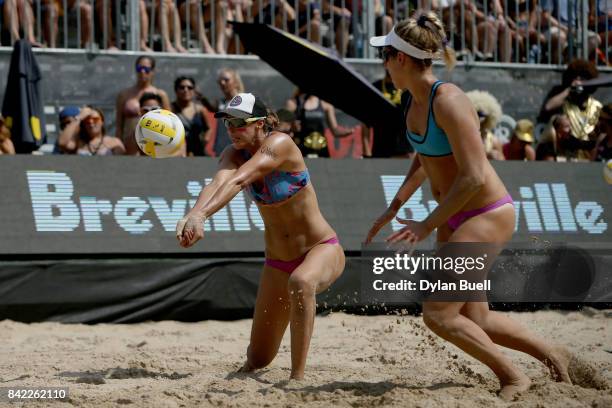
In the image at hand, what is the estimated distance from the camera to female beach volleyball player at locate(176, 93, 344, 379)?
17.8ft

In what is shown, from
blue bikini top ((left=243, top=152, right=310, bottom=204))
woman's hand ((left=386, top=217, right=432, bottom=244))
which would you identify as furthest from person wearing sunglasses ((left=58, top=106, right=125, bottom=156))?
woman's hand ((left=386, top=217, right=432, bottom=244))

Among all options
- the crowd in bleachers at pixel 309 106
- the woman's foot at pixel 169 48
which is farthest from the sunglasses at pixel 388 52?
the woman's foot at pixel 169 48

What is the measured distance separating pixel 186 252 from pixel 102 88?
3.25 meters

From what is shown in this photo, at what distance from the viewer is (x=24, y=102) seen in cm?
989

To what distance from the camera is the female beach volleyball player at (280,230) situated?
543cm

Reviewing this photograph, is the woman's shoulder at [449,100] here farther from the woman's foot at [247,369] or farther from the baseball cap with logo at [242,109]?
the woman's foot at [247,369]

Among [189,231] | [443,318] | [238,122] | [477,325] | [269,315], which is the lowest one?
[269,315]

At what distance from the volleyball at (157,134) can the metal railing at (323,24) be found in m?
5.49

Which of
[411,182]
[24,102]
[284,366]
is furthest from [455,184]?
[24,102]

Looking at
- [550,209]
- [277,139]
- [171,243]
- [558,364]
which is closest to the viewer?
[558,364]

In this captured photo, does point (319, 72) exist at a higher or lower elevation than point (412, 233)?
lower

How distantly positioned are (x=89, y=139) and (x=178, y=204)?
5.12ft

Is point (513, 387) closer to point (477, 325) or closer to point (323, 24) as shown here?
point (477, 325)

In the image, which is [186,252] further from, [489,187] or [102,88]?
[489,187]
